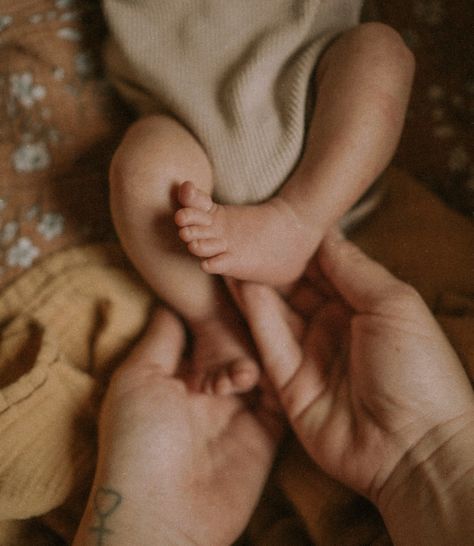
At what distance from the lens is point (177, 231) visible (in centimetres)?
68

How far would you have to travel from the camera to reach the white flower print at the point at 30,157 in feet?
2.68

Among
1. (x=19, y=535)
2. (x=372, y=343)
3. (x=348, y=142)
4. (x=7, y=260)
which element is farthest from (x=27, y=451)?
(x=348, y=142)

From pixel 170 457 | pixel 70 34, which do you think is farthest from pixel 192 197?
pixel 70 34

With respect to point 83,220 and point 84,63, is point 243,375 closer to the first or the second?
point 83,220

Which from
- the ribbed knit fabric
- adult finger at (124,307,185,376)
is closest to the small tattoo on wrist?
adult finger at (124,307,185,376)

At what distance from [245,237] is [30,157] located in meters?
0.35

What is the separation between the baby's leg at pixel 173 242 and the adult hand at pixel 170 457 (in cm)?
5

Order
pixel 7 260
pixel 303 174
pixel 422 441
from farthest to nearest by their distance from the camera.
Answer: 1. pixel 7 260
2. pixel 303 174
3. pixel 422 441

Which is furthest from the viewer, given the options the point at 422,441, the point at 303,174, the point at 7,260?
the point at 7,260

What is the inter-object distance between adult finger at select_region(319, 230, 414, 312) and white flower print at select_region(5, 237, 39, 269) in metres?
0.40

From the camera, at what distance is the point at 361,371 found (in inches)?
24.2

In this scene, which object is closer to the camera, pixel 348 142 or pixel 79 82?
pixel 348 142

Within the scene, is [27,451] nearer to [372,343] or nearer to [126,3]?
[372,343]

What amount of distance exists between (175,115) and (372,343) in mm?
379
